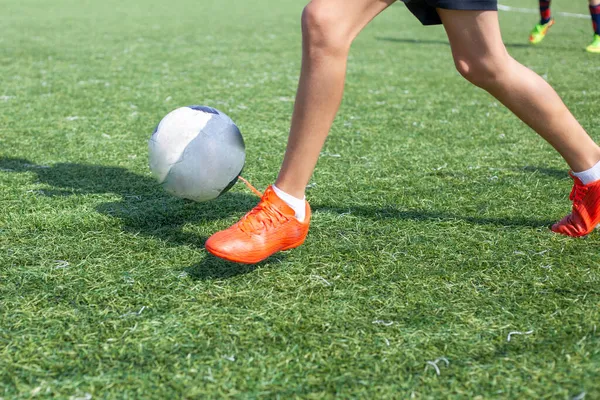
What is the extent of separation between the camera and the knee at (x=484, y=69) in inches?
93.5

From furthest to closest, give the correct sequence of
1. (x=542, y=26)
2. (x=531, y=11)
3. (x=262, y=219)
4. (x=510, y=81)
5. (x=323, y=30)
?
(x=531, y=11)
(x=542, y=26)
(x=510, y=81)
(x=262, y=219)
(x=323, y=30)

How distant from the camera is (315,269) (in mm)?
2363

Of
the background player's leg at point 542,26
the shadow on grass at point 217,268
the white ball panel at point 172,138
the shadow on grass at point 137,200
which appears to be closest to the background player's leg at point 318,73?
the shadow on grass at point 217,268

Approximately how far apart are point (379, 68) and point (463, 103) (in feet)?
7.24

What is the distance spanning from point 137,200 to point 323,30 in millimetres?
1410

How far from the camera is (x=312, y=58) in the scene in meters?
2.23

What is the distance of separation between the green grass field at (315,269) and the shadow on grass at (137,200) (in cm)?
1

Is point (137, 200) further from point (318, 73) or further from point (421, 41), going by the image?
point (421, 41)

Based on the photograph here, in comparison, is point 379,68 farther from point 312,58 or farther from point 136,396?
point 136,396

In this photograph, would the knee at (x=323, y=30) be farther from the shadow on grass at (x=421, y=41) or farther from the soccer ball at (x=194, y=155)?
the shadow on grass at (x=421, y=41)

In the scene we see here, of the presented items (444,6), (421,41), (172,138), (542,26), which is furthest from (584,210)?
(421,41)

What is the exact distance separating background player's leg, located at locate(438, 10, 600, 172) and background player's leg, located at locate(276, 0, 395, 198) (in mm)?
303

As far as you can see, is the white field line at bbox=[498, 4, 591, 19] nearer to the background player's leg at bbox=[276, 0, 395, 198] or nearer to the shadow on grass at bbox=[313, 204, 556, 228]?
the shadow on grass at bbox=[313, 204, 556, 228]

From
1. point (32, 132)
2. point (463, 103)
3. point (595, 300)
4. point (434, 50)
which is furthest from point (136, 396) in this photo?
Result: point (434, 50)
